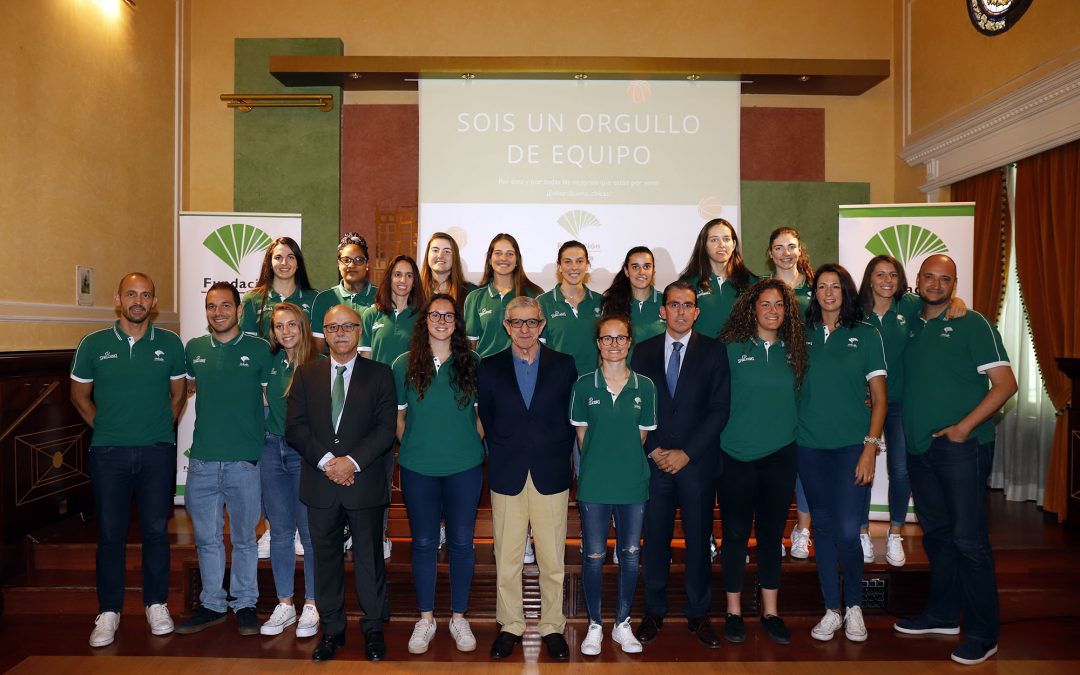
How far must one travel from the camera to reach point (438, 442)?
10.5 ft

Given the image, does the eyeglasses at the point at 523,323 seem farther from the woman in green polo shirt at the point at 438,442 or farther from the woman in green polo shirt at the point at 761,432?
the woman in green polo shirt at the point at 761,432

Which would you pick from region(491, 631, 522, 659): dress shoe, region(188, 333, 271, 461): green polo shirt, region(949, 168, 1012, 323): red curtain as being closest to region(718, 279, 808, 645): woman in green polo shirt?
region(491, 631, 522, 659): dress shoe

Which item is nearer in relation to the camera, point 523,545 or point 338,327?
point 338,327

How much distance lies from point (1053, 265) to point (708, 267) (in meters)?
2.77

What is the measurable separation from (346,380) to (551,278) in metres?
3.06

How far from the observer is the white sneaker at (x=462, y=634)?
3350mm

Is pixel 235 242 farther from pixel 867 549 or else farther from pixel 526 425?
pixel 867 549

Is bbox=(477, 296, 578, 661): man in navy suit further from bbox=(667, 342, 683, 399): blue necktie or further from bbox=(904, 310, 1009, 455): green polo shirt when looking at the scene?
bbox=(904, 310, 1009, 455): green polo shirt

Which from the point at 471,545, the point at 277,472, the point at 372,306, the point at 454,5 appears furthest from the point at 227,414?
the point at 454,5

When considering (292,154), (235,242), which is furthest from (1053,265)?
(292,154)

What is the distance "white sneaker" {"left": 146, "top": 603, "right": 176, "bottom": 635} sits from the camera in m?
3.54

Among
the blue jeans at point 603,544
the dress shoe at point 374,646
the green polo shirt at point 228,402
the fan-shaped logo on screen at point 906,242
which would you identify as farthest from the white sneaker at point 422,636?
the fan-shaped logo on screen at point 906,242

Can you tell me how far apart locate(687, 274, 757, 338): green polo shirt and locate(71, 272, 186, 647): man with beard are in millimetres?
2701

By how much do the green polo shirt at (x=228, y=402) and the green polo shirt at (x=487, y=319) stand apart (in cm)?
110
